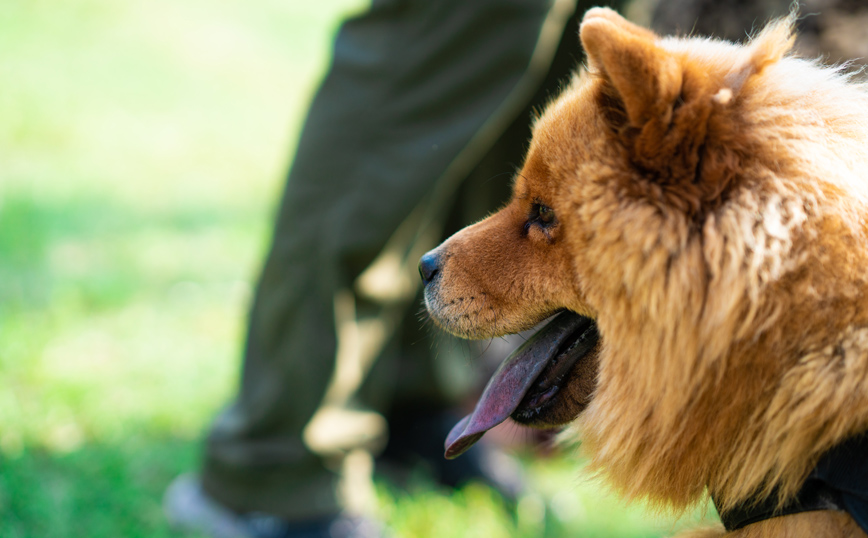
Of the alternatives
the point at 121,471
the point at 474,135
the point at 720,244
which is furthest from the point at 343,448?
the point at 720,244

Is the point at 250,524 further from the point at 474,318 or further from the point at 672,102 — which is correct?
the point at 672,102

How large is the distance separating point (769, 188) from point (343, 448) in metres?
1.95

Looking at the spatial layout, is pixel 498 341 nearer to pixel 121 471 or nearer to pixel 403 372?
pixel 403 372

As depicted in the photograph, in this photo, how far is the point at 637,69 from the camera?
4.48ft

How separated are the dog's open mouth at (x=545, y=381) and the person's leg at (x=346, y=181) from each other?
88 cm

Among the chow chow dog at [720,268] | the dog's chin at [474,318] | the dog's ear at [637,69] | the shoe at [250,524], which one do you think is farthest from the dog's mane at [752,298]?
the shoe at [250,524]

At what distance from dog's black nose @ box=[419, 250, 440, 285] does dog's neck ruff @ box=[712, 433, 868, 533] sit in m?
0.97

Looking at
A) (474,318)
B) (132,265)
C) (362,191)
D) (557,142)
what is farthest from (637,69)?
(132,265)

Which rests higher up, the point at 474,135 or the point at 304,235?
the point at 474,135

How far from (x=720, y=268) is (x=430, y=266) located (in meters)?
0.80

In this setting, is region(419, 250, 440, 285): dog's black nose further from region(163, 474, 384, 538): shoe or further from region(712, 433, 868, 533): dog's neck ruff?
region(163, 474, 384, 538): shoe

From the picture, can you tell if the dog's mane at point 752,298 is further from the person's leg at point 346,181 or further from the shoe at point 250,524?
the shoe at point 250,524

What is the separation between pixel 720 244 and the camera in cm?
139

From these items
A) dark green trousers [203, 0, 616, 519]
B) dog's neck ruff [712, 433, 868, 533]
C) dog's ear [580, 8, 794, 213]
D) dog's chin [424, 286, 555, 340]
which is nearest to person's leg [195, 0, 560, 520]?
dark green trousers [203, 0, 616, 519]
